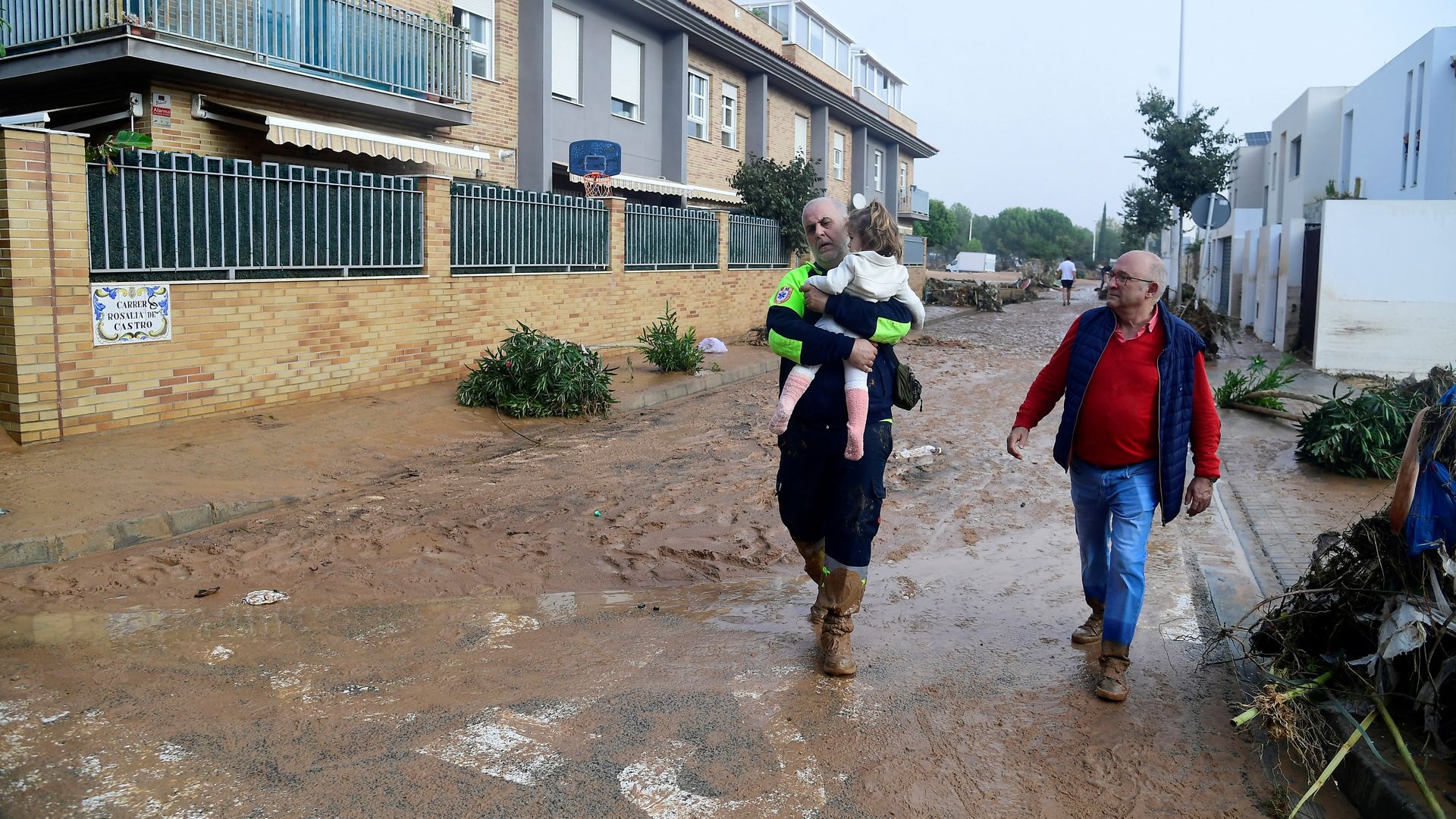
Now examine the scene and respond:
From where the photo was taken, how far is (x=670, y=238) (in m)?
19.5

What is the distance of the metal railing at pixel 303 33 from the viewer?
43.6ft

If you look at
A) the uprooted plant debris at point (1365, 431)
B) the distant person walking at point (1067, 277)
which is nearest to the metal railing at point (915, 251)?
the distant person walking at point (1067, 277)

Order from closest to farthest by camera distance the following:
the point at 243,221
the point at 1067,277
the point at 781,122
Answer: the point at 243,221, the point at 781,122, the point at 1067,277

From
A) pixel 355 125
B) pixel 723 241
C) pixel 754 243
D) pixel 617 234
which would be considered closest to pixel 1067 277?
pixel 754 243

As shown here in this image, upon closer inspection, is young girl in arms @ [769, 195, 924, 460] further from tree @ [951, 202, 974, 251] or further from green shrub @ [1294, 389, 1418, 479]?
tree @ [951, 202, 974, 251]

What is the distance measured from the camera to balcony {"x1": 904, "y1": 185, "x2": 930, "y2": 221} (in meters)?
47.9

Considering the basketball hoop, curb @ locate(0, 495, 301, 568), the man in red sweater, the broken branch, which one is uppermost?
the basketball hoop

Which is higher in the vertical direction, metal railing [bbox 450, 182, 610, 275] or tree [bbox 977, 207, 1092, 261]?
tree [bbox 977, 207, 1092, 261]

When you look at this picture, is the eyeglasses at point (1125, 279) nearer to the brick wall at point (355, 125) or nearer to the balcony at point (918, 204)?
the brick wall at point (355, 125)

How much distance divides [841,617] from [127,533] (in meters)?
4.55

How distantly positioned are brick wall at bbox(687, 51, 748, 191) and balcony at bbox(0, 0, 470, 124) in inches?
398

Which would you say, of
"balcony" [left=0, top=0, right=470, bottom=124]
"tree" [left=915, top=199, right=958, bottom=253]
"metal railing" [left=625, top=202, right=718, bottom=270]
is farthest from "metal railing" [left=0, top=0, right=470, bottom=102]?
"tree" [left=915, top=199, right=958, bottom=253]

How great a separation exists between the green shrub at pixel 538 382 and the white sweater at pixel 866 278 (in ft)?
23.5

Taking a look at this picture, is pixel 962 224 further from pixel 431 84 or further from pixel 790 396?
pixel 790 396
